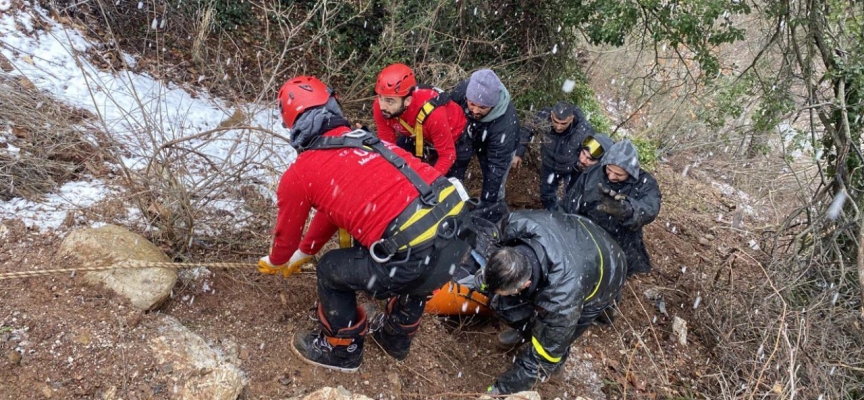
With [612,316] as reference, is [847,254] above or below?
above

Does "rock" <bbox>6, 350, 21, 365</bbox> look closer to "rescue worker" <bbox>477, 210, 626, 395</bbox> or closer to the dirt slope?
the dirt slope

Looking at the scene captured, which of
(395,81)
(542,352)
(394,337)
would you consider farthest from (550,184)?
(394,337)

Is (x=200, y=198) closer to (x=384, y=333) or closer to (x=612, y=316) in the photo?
(x=384, y=333)

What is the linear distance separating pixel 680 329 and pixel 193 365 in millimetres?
4075

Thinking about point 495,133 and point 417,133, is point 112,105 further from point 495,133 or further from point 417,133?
point 495,133

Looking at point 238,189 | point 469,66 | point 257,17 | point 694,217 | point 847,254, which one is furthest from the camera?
point 694,217

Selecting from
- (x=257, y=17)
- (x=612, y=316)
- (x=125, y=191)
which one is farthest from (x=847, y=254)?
(x=257, y=17)

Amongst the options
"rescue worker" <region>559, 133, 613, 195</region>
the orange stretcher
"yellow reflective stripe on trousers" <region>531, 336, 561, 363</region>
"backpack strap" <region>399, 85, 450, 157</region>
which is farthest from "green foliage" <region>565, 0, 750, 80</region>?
"yellow reflective stripe on trousers" <region>531, 336, 561, 363</region>

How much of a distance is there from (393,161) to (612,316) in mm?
2931

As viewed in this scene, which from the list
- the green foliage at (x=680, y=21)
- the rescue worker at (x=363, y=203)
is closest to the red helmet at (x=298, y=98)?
the rescue worker at (x=363, y=203)

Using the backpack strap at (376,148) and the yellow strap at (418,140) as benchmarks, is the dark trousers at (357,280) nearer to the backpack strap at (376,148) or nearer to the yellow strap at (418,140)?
the backpack strap at (376,148)

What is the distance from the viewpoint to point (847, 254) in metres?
4.39

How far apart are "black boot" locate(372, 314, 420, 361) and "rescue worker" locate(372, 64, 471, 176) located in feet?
4.75

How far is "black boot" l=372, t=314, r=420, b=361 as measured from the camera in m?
3.26
